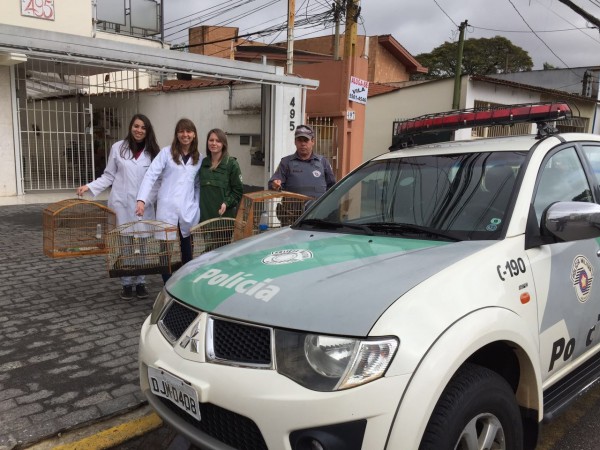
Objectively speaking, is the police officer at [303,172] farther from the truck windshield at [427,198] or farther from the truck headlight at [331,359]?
the truck headlight at [331,359]

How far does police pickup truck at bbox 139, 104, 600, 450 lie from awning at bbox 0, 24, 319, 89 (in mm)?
6220

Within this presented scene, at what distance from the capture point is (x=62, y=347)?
382cm

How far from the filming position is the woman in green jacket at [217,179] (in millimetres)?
4699

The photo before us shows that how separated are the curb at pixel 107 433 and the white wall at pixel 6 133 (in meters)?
9.17

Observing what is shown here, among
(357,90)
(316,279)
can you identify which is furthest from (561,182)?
(357,90)

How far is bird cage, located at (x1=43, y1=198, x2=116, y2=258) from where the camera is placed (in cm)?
420

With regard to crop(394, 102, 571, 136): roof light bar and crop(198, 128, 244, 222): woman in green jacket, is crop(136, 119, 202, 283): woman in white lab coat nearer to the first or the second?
crop(198, 128, 244, 222): woman in green jacket

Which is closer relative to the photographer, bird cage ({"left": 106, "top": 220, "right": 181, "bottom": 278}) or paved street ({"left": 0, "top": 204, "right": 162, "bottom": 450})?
paved street ({"left": 0, "top": 204, "right": 162, "bottom": 450})

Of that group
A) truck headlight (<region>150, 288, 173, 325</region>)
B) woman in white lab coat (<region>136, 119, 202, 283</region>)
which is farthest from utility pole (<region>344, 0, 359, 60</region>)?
truck headlight (<region>150, 288, 173, 325</region>)

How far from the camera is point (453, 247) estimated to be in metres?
2.33

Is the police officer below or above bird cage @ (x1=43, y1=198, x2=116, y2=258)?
above

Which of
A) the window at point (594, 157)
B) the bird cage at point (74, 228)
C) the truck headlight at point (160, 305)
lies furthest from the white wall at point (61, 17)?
the window at point (594, 157)

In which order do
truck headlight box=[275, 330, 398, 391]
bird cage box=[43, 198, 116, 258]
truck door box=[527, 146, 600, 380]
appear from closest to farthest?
truck headlight box=[275, 330, 398, 391], truck door box=[527, 146, 600, 380], bird cage box=[43, 198, 116, 258]

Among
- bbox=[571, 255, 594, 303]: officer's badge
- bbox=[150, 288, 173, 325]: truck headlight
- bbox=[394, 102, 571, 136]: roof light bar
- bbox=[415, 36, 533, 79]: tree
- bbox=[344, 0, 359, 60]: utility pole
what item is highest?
bbox=[415, 36, 533, 79]: tree
